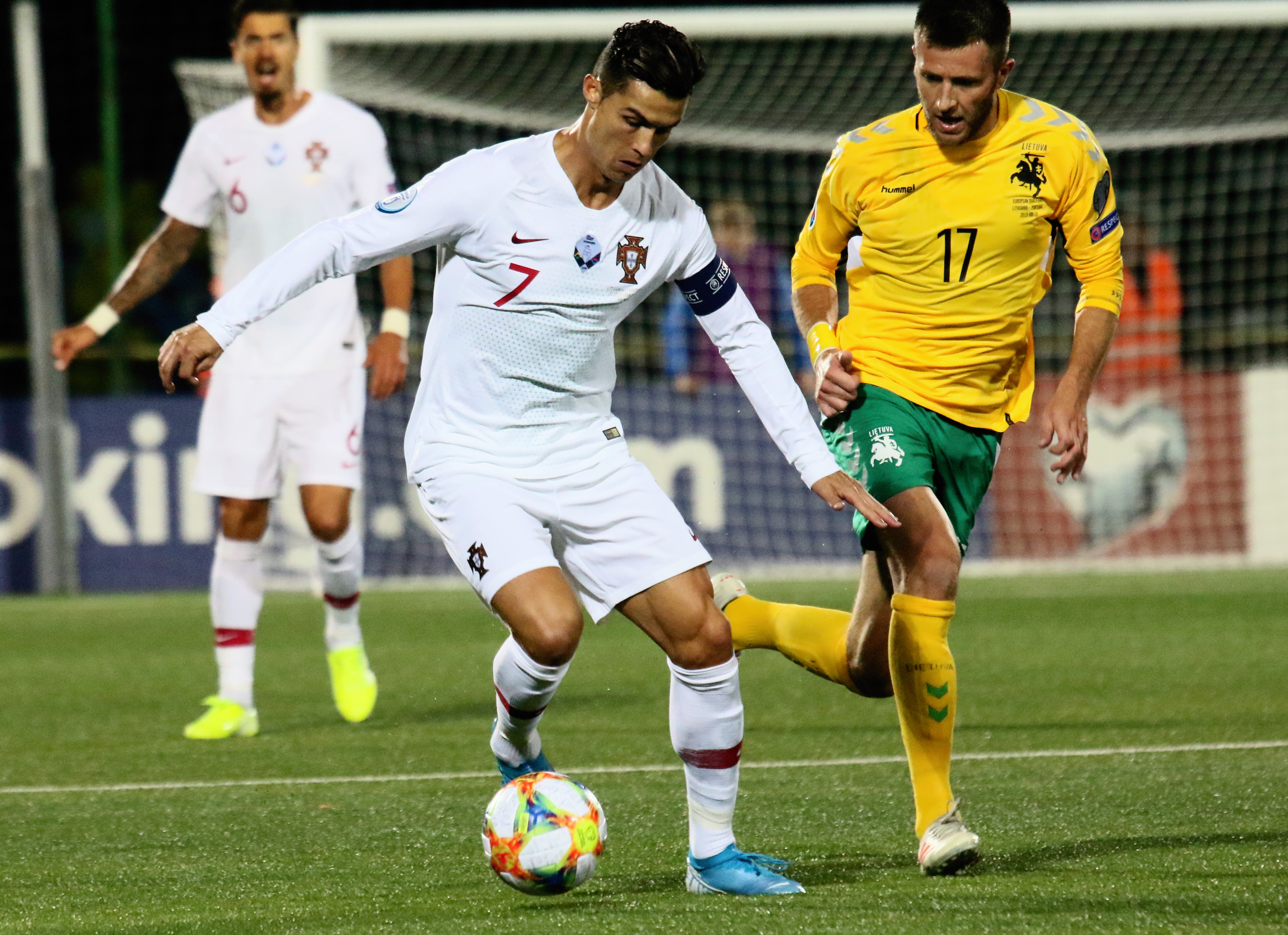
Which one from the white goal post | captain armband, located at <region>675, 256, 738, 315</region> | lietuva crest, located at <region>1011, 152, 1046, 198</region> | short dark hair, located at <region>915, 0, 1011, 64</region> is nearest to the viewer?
captain armband, located at <region>675, 256, 738, 315</region>

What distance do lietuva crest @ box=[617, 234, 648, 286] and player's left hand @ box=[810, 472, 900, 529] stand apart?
23.4 inches

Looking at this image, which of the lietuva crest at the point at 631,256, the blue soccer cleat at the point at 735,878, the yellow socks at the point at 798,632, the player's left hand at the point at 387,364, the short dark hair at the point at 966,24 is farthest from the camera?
the player's left hand at the point at 387,364

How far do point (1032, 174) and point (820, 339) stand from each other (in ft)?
2.11

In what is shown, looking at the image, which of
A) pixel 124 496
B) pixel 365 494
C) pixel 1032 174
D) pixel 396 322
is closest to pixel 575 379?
pixel 1032 174

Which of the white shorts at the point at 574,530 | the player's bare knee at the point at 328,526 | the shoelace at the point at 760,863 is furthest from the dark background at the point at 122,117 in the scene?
the shoelace at the point at 760,863

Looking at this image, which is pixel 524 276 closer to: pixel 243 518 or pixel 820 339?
pixel 820 339

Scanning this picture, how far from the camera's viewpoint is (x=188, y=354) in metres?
3.80

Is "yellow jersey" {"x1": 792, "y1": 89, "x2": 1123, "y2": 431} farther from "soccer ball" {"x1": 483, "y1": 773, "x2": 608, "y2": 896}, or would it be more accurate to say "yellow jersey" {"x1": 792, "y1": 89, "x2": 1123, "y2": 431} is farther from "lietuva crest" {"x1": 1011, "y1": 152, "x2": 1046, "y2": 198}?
"soccer ball" {"x1": 483, "y1": 773, "x2": 608, "y2": 896}

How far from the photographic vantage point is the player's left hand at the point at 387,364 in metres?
6.32

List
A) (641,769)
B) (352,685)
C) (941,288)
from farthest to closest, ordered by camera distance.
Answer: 1. (352,685)
2. (641,769)
3. (941,288)

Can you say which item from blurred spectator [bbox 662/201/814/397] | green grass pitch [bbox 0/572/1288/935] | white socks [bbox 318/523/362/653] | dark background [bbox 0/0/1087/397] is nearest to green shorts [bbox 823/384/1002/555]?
green grass pitch [bbox 0/572/1288/935]

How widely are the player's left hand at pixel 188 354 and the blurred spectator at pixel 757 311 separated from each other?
806 centimetres

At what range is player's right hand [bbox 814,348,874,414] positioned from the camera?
468 cm

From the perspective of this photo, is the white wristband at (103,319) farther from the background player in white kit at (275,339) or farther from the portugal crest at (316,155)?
the portugal crest at (316,155)
